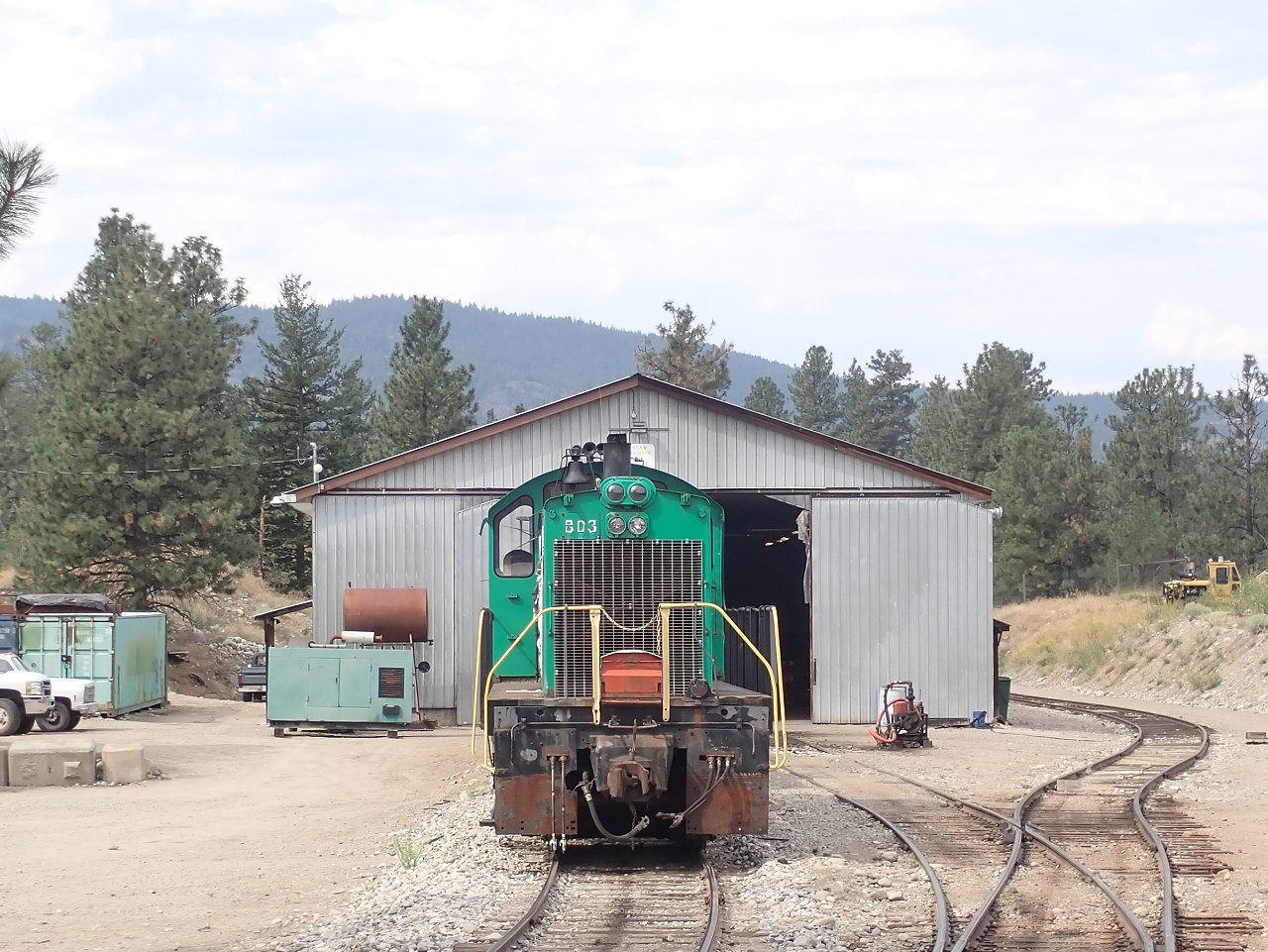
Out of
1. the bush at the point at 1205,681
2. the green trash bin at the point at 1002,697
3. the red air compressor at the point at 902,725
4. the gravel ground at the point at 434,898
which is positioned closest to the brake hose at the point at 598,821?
the gravel ground at the point at 434,898

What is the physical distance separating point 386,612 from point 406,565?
1812 mm

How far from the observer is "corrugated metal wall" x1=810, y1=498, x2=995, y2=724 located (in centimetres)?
2898

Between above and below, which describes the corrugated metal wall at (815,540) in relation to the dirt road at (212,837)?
above

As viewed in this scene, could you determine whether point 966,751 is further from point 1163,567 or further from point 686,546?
point 1163,567

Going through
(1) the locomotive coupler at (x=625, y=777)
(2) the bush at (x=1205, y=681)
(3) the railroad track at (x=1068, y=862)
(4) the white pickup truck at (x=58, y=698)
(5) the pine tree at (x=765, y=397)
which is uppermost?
(5) the pine tree at (x=765, y=397)

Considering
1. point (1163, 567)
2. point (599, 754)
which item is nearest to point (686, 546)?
point (599, 754)

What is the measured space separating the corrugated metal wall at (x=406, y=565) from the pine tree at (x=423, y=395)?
38247mm

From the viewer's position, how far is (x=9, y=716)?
2503 cm

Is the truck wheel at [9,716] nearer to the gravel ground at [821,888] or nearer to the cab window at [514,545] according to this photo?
the cab window at [514,545]

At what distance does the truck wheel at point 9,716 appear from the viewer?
24938 millimetres

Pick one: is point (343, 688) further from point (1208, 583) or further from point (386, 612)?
point (1208, 583)

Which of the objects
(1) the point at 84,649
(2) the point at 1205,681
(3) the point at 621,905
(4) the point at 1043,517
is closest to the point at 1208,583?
(4) the point at 1043,517

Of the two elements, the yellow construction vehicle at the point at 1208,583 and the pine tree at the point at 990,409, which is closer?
the yellow construction vehicle at the point at 1208,583

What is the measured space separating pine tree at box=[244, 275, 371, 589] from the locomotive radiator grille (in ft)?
165
